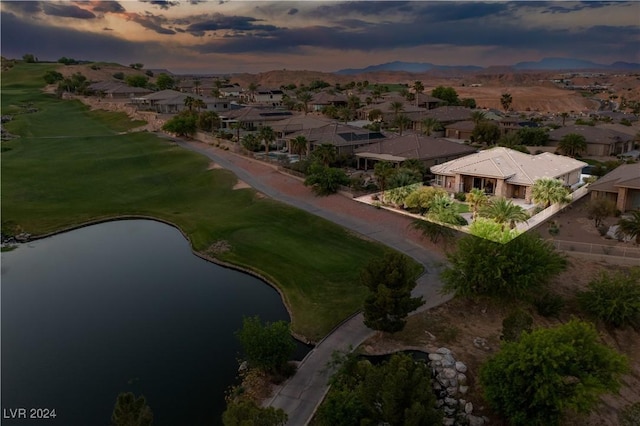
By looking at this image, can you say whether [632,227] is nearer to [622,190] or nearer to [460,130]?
[622,190]

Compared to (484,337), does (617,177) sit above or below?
above

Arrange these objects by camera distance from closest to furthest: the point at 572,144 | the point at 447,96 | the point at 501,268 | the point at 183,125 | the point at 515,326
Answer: the point at 515,326, the point at 501,268, the point at 572,144, the point at 183,125, the point at 447,96

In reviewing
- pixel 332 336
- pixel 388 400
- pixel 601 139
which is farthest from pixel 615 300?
pixel 601 139

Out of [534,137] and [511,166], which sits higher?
[534,137]

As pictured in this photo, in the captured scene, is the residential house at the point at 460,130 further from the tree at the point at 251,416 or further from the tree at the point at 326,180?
the tree at the point at 251,416

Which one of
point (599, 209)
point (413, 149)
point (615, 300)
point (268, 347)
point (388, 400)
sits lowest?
point (268, 347)

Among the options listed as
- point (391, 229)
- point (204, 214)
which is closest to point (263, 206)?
point (204, 214)

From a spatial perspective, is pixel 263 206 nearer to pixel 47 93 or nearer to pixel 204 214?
pixel 204 214
